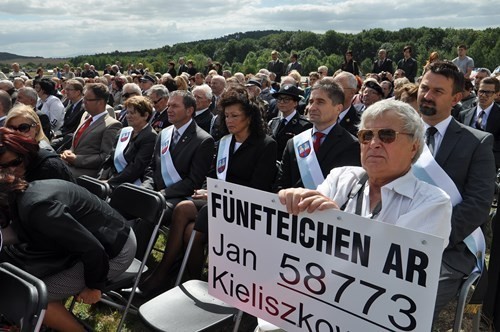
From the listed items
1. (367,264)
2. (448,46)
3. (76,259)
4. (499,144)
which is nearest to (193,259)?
(76,259)

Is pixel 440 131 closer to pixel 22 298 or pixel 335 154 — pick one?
pixel 335 154

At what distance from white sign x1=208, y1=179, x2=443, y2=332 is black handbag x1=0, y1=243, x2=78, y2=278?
1.15m

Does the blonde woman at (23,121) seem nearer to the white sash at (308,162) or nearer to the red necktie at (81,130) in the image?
the red necktie at (81,130)

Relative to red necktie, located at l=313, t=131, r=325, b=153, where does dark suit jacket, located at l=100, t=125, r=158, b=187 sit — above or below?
below

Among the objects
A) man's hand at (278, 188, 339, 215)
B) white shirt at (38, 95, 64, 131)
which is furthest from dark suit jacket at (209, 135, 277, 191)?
white shirt at (38, 95, 64, 131)

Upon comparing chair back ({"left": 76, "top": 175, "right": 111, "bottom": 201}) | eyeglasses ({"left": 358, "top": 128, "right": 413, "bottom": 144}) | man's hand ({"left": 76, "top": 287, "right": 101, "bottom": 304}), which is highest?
eyeglasses ({"left": 358, "top": 128, "right": 413, "bottom": 144})

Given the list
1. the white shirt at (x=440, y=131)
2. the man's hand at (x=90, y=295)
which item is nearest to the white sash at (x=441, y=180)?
the white shirt at (x=440, y=131)

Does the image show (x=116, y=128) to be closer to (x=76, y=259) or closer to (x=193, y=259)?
(x=193, y=259)

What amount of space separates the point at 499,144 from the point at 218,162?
13.1ft

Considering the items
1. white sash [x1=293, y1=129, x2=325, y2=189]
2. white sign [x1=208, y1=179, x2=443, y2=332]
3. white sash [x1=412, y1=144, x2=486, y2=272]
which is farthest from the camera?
white sash [x1=293, y1=129, x2=325, y2=189]

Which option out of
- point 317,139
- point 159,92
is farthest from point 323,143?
point 159,92

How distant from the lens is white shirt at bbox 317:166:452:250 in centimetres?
215

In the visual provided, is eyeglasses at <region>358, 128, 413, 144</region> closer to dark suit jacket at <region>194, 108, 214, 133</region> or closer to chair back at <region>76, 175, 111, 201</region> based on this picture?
chair back at <region>76, 175, 111, 201</region>

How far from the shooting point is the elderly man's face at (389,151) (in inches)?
89.7
